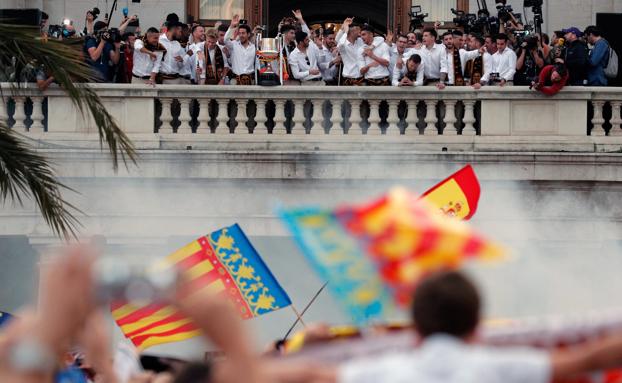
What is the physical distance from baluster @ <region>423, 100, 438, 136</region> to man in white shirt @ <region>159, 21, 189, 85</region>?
3.19m

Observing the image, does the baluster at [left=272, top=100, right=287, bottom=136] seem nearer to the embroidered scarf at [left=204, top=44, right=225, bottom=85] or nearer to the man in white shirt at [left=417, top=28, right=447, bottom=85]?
the embroidered scarf at [left=204, top=44, right=225, bottom=85]

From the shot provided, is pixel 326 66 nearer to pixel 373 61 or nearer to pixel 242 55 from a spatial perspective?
pixel 373 61

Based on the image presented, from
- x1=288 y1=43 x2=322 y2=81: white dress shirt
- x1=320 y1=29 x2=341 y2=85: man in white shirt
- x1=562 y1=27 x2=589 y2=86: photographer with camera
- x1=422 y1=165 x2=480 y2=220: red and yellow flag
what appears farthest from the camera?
x1=320 y1=29 x2=341 y2=85: man in white shirt

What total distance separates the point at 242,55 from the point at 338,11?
11330 mm

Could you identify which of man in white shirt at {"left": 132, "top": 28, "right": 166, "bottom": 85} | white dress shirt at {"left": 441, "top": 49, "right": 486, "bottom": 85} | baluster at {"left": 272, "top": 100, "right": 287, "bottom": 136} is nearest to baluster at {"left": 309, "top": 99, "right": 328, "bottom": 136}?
baluster at {"left": 272, "top": 100, "right": 287, "bottom": 136}

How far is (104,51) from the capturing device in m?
21.5

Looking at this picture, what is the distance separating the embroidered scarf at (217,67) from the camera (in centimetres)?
2148

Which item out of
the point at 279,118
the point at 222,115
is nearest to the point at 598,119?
the point at 279,118

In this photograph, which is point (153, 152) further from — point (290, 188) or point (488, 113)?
point (488, 113)

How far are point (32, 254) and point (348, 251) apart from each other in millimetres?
17901

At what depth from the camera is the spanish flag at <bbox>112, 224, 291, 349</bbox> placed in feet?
44.7

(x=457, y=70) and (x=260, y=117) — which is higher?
(x=457, y=70)

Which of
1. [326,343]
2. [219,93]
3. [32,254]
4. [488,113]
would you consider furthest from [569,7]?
[326,343]

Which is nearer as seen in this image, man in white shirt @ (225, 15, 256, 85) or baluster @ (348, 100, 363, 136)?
baluster @ (348, 100, 363, 136)
